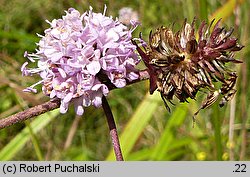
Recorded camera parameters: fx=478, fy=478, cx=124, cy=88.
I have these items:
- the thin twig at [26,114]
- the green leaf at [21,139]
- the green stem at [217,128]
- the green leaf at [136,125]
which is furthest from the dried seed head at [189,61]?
the green leaf at [21,139]

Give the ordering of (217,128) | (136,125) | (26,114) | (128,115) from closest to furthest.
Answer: (26,114), (217,128), (136,125), (128,115)

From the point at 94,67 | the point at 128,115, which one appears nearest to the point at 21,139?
the point at 128,115

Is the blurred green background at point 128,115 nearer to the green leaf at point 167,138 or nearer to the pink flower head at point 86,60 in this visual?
the green leaf at point 167,138

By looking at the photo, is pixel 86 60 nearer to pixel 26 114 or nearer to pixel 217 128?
pixel 26 114

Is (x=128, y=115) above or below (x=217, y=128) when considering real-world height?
above

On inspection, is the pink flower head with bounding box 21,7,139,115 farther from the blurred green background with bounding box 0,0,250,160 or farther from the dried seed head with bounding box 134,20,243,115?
the blurred green background with bounding box 0,0,250,160

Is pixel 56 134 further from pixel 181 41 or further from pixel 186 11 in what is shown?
pixel 181 41

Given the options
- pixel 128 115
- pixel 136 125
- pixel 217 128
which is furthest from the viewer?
pixel 128 115
